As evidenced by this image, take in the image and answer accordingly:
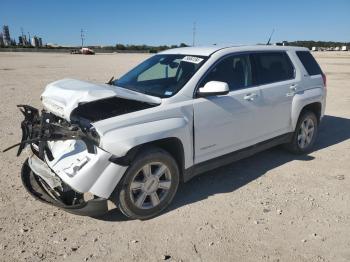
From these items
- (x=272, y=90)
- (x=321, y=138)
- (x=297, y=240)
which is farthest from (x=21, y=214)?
(x=321, y=138)

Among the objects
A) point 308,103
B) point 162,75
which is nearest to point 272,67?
point 308,103

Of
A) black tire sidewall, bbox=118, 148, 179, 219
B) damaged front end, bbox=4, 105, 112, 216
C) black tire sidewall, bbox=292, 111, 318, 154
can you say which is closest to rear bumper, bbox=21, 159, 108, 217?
damaged front end, bbox=4, 105, 112, 216

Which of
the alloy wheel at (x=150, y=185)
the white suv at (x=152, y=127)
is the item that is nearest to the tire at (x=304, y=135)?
the white suv at (x=152, y=127)

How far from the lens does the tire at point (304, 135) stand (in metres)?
5.98

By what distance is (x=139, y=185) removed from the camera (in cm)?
384

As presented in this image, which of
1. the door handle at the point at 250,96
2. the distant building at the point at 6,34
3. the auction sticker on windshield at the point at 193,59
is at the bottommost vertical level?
the distant building at the point at 6,34

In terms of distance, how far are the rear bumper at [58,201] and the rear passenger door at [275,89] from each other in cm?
262

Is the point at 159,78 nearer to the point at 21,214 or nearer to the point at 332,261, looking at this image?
the point at 21,214

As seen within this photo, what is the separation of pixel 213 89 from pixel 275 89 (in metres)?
1.57

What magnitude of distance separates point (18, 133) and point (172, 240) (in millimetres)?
4694

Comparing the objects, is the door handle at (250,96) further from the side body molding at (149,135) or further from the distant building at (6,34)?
the distant building at (6,34)

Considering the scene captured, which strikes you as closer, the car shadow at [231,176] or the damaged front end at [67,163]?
the damaged front end at [67,163]

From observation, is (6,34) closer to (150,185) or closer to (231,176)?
(231,176)

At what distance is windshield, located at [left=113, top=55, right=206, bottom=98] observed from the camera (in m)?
4.34
